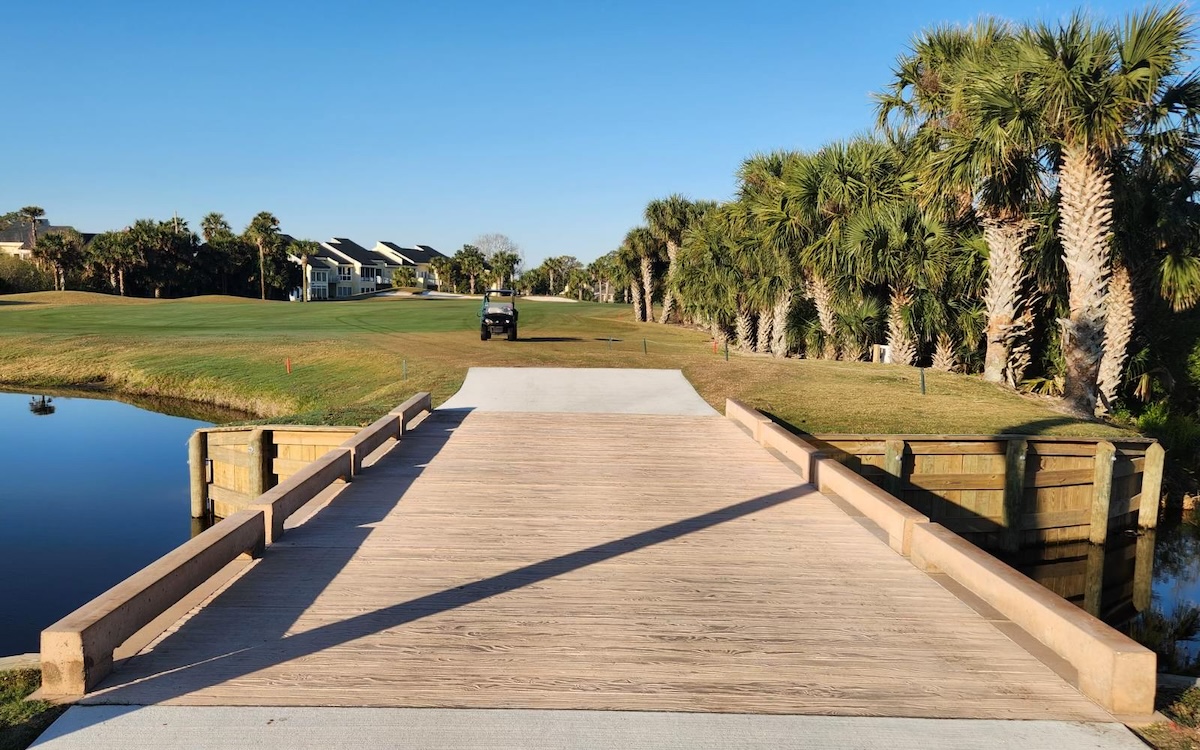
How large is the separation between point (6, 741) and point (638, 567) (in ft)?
14.3

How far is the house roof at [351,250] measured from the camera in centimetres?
11654

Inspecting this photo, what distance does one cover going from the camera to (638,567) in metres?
6.96

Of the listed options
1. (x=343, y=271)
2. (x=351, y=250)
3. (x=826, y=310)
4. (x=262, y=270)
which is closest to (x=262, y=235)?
(x=262, y=270)

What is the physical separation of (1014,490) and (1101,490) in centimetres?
182

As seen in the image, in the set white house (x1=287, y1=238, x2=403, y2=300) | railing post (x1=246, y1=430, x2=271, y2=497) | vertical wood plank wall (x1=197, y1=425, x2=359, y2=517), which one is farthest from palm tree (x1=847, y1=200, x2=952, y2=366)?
white house (x1=287, y1=238, x2=403, y2=300)

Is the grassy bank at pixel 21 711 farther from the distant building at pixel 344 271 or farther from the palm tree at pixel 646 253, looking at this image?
the distant building at pixel 344 271

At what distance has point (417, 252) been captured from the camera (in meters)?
151

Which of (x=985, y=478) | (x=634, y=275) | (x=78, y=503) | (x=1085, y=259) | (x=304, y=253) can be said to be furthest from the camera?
(x=304, y=253)

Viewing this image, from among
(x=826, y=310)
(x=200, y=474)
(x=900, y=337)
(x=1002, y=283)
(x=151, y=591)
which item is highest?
(x=1002, y=283)

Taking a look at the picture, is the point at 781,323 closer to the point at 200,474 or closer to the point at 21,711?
the point at 200,474

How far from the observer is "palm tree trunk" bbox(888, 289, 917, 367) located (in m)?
26.5

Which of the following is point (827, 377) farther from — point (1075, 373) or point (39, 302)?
Result: point (39, 302)

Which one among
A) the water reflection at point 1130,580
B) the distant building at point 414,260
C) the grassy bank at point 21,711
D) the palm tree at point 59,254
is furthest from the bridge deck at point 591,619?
the distant building at point 414,260

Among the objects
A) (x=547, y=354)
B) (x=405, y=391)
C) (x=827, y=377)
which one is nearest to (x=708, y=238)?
(x=547, y=354)
